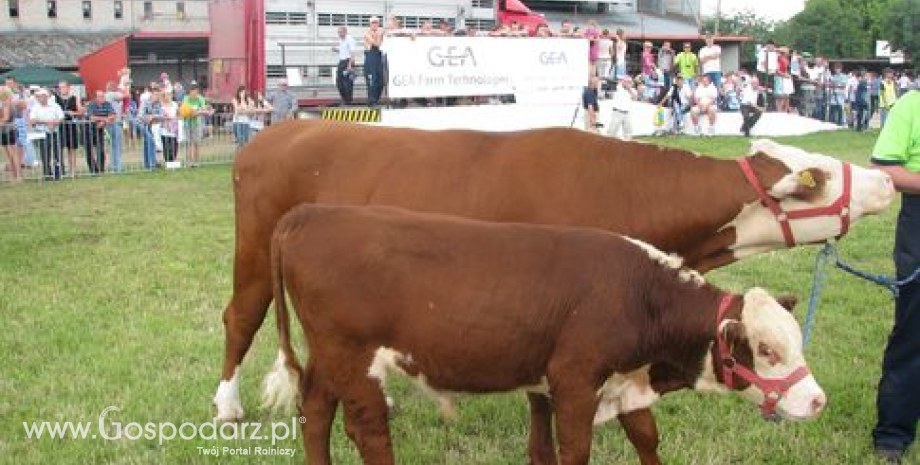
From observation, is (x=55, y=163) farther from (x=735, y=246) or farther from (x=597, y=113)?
(x=735, y=246)

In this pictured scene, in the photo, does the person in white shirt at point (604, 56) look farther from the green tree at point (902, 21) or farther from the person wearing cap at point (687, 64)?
the green tree at point (902, 21)

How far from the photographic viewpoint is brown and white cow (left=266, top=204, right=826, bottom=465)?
11.8ft

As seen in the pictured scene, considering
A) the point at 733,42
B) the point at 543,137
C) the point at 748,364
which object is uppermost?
the point at 733,42

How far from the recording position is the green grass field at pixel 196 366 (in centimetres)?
486

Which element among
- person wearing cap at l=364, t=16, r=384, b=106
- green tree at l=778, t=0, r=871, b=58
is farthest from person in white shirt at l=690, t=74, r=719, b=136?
green tree at l=778, t=0, r=871, b=58

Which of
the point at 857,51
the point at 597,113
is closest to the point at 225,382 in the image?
the point at 597,113

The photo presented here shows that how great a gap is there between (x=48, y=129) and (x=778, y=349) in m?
16.2

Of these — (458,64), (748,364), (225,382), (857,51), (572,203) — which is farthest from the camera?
(857,51)

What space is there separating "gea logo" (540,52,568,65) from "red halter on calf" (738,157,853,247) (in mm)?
17123

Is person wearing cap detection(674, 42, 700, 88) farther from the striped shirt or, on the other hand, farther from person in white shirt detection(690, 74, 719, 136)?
the striped shirt

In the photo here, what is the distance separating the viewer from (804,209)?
15.5 ft

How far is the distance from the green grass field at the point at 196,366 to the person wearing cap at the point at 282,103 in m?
9.90

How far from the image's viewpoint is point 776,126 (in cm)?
2595

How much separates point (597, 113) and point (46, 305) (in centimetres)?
1620
